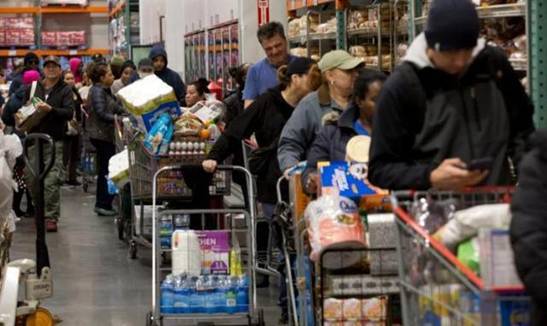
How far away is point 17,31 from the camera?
2542 cm

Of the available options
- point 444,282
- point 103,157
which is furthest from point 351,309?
point 103,157

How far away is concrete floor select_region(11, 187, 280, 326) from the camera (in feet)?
27.8

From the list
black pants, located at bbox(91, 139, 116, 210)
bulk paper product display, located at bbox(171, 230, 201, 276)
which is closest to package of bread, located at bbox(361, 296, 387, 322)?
bulk paper product display, located at bbox(171, 230, 201, 276)

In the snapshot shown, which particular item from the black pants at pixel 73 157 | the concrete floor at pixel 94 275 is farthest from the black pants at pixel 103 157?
the black pants at pixel 73 157

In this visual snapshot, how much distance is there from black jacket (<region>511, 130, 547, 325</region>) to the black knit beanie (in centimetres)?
76

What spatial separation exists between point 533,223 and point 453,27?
1.03 metres

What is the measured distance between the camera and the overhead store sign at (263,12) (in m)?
12.2

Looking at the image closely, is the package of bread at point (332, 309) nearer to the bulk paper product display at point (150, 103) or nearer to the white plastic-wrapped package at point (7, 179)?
the white plastic-wrapped package at point (7, 179)

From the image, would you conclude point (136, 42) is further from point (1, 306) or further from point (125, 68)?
point (1, 306)

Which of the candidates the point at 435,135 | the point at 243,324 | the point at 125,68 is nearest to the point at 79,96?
the point at 125,68

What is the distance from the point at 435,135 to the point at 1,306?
3207 mm

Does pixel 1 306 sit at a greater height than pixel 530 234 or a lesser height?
lesser

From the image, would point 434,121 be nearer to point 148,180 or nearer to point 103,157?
point 148,180

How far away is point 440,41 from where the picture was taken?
4.04 m
